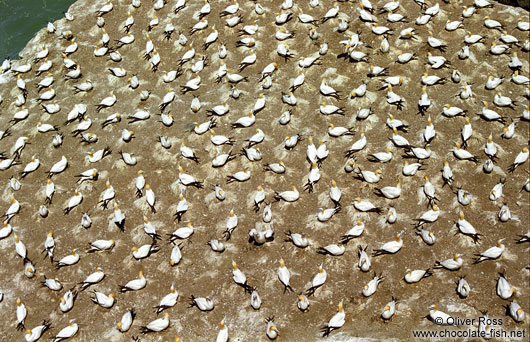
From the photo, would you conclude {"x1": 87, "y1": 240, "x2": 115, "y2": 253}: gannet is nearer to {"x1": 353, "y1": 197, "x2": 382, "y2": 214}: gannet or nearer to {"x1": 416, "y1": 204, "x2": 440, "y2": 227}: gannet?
{"x1": 353, "y1": 197, "x2": 382, "y2": 214}: gannet

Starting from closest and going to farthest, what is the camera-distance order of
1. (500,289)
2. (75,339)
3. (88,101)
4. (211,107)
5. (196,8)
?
(500,289)
(75,339)
(211,107)
(88,101)
(196,8)

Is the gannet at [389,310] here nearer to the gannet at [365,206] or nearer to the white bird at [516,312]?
the white bird at [516,312]

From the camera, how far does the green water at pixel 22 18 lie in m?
33.3

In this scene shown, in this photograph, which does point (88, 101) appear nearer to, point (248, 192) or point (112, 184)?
point (112, 184)

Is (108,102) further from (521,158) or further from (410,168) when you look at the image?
(521,158)

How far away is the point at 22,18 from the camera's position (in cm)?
3509

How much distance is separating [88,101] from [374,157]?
12812 mm

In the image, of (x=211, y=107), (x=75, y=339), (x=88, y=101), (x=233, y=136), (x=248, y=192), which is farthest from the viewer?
(x=88, y=101)

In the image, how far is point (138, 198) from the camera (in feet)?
67.1

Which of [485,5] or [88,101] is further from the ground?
[88,101]

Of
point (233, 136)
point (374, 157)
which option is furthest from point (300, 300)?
point (233, 136)

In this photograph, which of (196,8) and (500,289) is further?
(196,8)

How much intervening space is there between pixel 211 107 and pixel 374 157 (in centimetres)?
720

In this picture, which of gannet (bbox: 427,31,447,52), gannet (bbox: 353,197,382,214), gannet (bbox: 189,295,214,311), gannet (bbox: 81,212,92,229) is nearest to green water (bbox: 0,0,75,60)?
gannet (bbox: 81,212,92,229)
